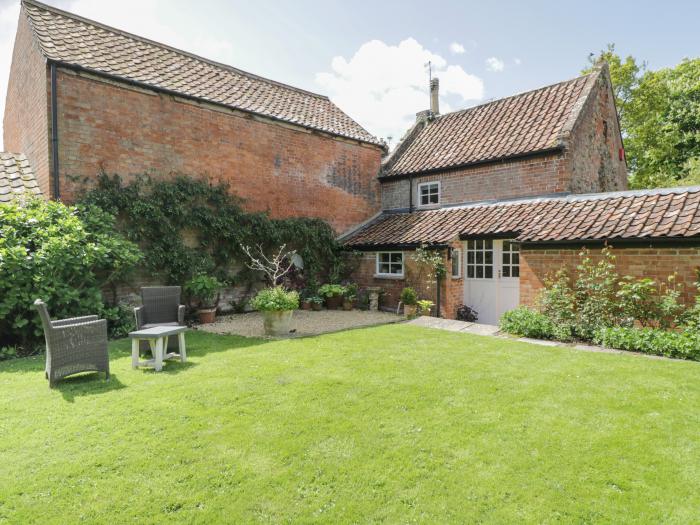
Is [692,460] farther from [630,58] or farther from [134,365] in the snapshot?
[630,58]

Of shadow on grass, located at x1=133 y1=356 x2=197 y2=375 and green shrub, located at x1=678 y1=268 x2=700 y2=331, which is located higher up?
green shrub, located at x1=678 y1=268 x2=700 y2=331

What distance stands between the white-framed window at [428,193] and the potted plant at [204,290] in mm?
8618

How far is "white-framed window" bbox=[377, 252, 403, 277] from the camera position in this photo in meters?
13.9

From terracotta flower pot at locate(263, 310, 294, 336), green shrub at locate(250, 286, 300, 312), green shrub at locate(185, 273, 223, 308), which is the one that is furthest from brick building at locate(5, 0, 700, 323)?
terracotta flower pot at locate(263, 310, 294, 336)

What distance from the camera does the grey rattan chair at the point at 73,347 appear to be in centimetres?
536

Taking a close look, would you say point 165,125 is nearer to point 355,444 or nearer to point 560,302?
point 355,444

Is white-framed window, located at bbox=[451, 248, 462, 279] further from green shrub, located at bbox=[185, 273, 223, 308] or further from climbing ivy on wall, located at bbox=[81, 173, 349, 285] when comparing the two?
green shrub, located at bbox=[185, 273, 223, 308]

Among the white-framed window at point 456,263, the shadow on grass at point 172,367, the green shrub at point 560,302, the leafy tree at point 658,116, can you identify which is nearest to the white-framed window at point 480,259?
the white-framed window at point 456,263

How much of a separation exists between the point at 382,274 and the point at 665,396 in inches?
378

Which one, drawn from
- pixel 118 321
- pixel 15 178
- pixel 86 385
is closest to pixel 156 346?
pixel 86 385

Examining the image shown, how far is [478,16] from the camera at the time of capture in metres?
10.4

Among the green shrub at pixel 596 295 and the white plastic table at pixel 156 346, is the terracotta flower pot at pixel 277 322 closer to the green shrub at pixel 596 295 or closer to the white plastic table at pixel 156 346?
the white plastic table at pixel 156 346

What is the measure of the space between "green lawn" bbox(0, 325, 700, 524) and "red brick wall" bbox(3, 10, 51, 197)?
6343 millimetres

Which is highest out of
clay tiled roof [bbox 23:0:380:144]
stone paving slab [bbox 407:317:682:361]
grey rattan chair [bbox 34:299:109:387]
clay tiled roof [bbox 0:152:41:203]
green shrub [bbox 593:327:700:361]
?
clay tiled roof [bbox 23:0:380:144]
